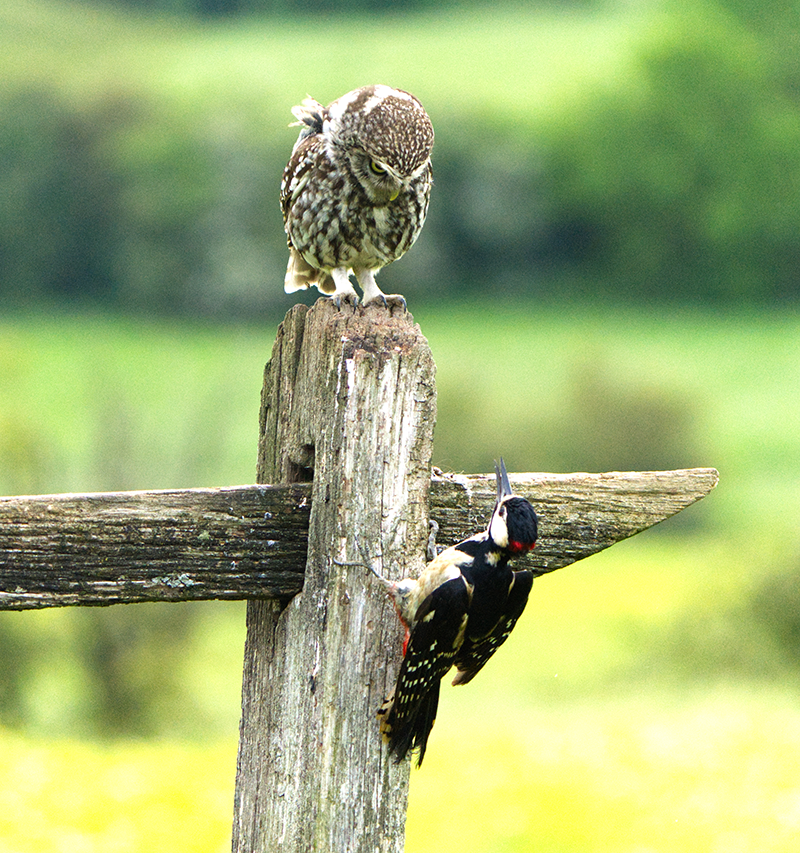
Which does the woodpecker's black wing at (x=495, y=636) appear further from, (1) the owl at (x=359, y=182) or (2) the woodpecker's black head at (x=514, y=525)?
(1) the owl at (x=359, y=182)

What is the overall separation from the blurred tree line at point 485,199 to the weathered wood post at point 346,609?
19.2 m

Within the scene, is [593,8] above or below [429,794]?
above

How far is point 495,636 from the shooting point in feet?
8.00

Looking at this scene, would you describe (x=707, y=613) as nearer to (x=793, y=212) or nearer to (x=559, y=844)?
(x=559, y=844)

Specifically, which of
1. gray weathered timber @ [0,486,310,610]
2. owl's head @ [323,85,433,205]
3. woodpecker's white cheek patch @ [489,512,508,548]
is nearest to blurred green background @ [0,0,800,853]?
woodpecker's white cheek patch @ [489,512,508,548]

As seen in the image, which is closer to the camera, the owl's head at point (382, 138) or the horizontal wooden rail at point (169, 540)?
the horizontal wooden rail at point (169, 540)

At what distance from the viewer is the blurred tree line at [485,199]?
23.0 meters

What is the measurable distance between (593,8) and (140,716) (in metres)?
30.8

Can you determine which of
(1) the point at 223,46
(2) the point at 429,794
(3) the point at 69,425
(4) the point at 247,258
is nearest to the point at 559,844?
(2) the point at 429,794

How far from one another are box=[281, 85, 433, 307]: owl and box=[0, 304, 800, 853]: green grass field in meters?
1.02

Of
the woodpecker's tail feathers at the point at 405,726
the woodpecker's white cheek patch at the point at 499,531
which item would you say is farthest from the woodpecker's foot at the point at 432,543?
the woodpecker's tail feathers at the point at 405,726

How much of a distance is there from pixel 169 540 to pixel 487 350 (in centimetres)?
1863

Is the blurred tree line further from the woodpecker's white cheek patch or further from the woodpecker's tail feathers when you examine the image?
the woodpecker's tail feathers

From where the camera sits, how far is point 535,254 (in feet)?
82.4
